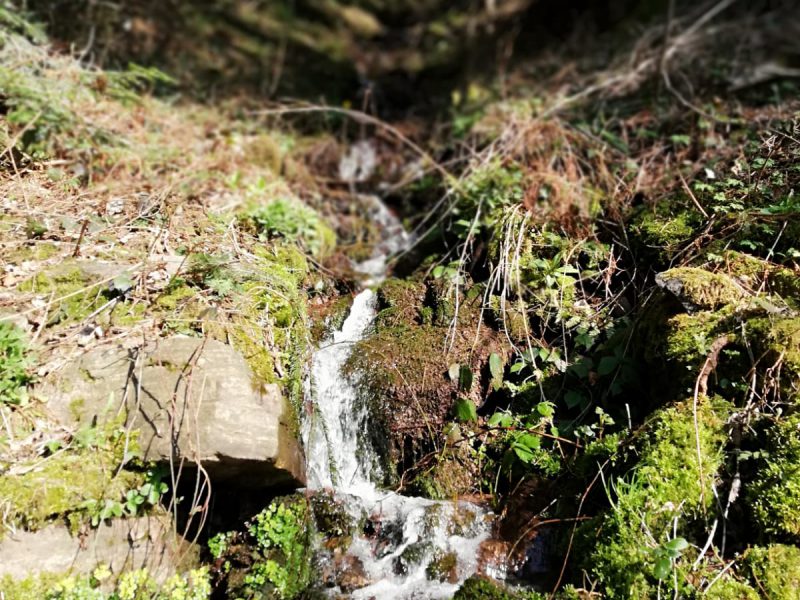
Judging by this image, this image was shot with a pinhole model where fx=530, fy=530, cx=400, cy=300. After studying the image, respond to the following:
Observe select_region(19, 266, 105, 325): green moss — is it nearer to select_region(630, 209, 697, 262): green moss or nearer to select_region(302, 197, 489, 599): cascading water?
select_region(302, 197, 489, 599): cascading water

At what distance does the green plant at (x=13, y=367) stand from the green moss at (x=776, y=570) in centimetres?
425

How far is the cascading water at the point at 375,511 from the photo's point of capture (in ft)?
11.3

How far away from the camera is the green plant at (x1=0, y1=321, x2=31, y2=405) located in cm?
320

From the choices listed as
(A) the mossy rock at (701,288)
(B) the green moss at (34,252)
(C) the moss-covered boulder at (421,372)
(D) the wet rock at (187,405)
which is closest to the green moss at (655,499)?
(A) the mossy rock at (701,288)

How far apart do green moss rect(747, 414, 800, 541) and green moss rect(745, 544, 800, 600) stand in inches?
4.0

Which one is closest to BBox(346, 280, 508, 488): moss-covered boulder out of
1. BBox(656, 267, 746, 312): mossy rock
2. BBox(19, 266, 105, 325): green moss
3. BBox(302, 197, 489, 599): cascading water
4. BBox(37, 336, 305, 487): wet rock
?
BBox(302, 197, 489, 599): cascading water

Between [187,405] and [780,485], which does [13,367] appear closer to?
[187,405]

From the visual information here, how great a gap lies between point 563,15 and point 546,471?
9733 millimetres

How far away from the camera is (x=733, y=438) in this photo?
3115 mm

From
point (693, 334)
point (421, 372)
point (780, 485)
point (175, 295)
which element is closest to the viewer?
point (780, 485)

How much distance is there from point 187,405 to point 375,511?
1501 mm

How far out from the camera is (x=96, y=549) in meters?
3.10

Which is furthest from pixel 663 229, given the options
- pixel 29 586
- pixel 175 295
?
pixel 29 586

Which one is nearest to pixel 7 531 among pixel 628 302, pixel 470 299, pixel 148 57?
pixel 470 299
